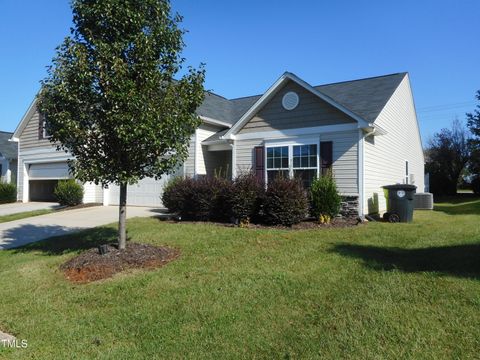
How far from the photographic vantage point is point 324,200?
10.7 m

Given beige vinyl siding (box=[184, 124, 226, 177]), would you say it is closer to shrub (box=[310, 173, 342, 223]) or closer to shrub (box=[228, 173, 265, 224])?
shrub (box=[228, 173, 265, 224])

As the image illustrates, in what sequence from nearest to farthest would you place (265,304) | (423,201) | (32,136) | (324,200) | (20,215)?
(265,304), (324,200), (20,215), (423,201), (32,136)

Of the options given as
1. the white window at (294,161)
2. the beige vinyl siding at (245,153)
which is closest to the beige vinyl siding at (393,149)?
the white window at (294,161)

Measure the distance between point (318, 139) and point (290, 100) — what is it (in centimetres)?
179

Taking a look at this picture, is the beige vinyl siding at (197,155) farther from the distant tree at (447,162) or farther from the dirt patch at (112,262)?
the distant tree at (447,162)

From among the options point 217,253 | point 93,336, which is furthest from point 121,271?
point 93,336

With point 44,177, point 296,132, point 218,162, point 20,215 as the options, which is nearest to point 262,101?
point 296,132

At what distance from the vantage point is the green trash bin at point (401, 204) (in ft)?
37.9

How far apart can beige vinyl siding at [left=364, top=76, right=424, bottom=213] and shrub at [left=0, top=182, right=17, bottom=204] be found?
787 inches

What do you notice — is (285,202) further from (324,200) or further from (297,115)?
(297,115)

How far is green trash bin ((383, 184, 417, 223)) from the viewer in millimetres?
11547

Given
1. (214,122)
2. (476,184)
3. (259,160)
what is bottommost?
(476,184)

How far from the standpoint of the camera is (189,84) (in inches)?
290

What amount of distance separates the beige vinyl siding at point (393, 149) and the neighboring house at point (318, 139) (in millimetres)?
33
